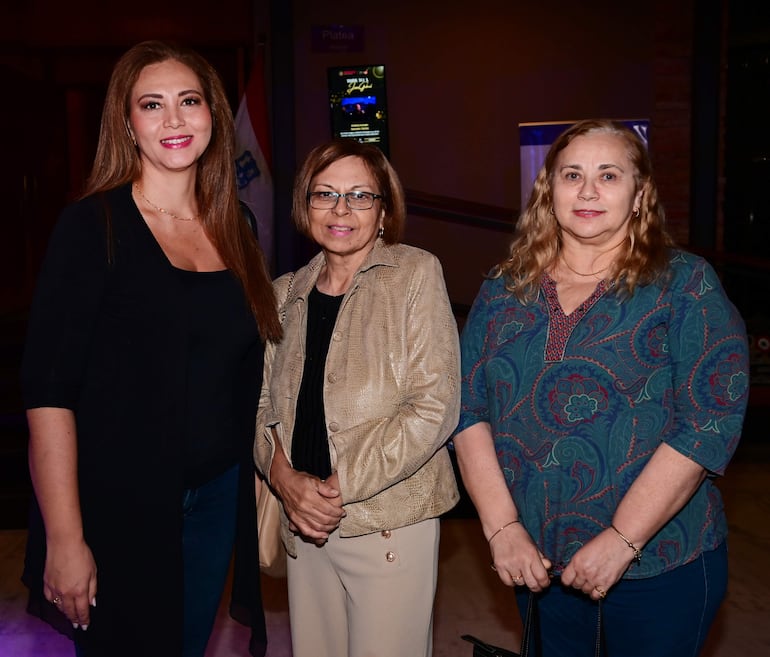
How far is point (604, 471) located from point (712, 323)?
1.21 ft

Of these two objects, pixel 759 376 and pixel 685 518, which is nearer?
pixel 685 518

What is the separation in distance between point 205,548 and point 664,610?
1.05 meters

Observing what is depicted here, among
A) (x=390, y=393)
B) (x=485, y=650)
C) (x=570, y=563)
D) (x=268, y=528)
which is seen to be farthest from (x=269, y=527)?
(x=570, y=563)

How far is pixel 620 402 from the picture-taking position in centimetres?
168

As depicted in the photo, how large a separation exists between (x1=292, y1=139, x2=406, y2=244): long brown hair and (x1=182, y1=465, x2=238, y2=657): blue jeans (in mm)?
683

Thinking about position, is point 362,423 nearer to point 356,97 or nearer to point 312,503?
point 312,503

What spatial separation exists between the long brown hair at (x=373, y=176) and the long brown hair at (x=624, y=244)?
310 mm

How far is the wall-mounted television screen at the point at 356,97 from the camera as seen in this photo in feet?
22.2

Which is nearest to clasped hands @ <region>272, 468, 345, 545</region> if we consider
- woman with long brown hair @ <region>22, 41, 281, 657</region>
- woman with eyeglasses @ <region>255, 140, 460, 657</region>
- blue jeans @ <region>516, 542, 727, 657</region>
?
woman with eyeglasses @ <region>255, 140, 460, 657</region>

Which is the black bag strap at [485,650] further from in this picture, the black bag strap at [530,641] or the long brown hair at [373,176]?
the long brown hair at [373,176]

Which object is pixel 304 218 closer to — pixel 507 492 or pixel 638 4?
pixel 507 492

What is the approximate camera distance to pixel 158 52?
73.6 inches

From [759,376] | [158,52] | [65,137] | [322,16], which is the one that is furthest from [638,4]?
[158,52]

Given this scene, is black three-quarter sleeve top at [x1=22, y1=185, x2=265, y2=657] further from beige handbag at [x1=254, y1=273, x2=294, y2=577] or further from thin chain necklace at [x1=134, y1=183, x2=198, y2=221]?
beige handbag at [x1=254, y1=273, x2=294, y2=577]
